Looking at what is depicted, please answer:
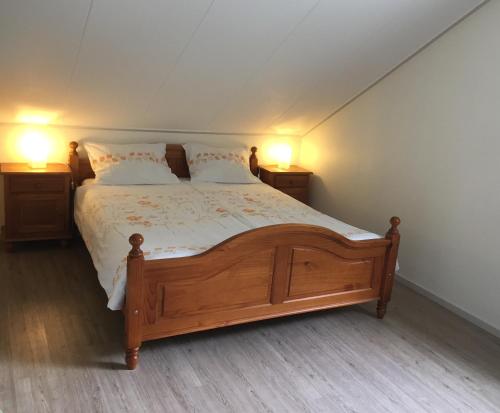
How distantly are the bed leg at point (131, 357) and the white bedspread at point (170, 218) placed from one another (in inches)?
8.5

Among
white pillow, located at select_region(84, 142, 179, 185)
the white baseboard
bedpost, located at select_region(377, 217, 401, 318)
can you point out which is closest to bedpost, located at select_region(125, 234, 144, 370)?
bedpost, located at select_region(377, 217, 401, 318)

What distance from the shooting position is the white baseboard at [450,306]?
2855mm

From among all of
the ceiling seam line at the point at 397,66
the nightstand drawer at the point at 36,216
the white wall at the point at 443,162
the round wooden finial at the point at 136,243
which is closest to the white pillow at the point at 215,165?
the ceiling seam line at the point at 397,66

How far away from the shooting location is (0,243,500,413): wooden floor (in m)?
2.05

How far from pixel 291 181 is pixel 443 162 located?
160cm

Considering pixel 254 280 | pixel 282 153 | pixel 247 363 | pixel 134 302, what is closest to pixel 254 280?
pixel 254 280

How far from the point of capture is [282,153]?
4609mm

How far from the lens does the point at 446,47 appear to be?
311cm

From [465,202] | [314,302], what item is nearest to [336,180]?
[465,202]

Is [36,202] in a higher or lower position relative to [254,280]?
higher

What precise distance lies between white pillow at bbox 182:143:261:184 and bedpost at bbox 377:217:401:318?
65.0 inches

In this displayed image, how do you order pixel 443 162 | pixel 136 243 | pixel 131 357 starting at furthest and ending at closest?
pixel 443 162
pixel 131 357
pixel 136 243

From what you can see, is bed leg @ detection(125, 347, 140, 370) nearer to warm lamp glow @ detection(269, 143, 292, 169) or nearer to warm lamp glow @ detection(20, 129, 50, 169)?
warm lamp glow @ detection(20, 129, 50, 169)

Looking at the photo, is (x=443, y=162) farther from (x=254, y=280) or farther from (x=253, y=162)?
(x=253, y=162)
